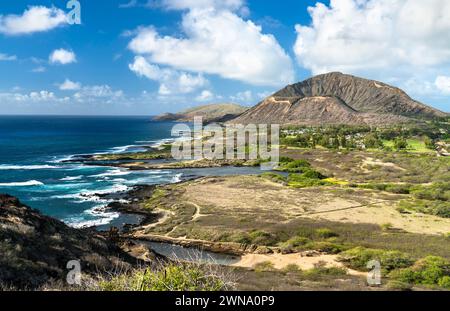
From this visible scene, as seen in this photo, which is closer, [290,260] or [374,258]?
[374,258]

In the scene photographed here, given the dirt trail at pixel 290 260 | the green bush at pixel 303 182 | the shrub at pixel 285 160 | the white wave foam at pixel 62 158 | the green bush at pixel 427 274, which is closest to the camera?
the green bush at pixel 427 274

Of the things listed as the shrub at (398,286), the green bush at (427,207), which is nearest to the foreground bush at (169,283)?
the shrub at (398,286)

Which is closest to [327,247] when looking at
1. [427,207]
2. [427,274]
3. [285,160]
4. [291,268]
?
[291,268]

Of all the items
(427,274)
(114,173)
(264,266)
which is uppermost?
(114,173)

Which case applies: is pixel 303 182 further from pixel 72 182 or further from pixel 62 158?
pixel 62 158

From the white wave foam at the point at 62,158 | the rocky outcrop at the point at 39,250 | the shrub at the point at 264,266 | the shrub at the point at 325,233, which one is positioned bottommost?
the shrub at the point at 264,266

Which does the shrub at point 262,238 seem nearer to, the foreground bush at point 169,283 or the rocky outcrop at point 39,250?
the rocky outcrop at point 39,250
